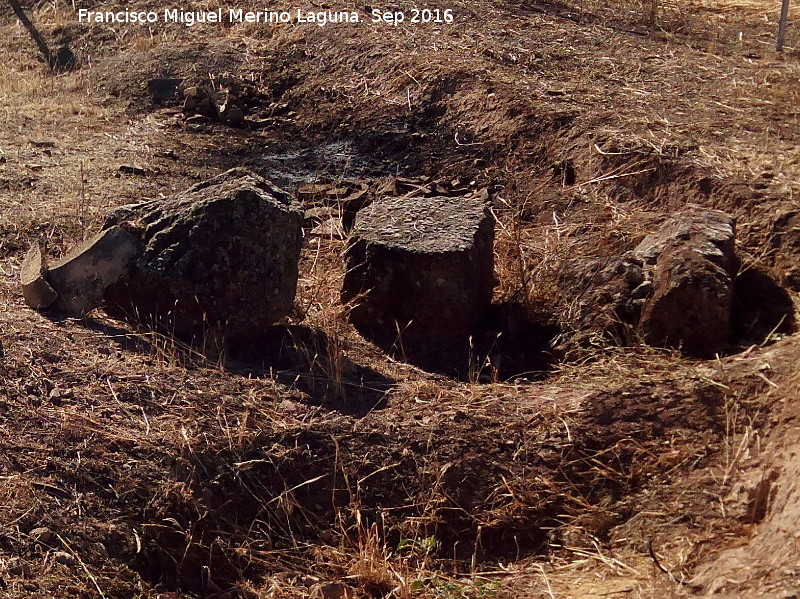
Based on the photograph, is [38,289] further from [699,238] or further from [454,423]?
[699,238]

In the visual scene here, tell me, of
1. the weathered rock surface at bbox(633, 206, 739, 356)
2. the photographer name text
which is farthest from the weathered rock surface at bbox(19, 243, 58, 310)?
the photographer name text

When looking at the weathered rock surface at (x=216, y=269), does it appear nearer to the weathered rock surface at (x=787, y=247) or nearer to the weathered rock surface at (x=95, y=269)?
the weathered rock surface at (x=95, y=269)

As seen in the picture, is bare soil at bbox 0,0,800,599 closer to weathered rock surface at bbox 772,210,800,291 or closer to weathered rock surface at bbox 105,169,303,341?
weathered rock surface at bbox 772,210,800,291

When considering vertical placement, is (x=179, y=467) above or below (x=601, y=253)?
below

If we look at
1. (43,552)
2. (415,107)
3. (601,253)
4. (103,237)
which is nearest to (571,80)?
(415,107)

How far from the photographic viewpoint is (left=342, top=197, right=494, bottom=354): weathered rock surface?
4.55 metres

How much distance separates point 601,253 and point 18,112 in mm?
4679

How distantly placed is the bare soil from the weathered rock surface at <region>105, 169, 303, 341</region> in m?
0.13

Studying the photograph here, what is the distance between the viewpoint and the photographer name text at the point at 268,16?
27.1 ft

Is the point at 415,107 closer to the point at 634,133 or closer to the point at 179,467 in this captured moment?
the point at 634,133

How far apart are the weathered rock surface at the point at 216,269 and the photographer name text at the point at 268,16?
14.3 feet

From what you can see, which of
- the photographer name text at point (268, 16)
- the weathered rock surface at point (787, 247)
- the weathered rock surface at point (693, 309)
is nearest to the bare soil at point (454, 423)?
the weathered rock surface at point (787, 247)

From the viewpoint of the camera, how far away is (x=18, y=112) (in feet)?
24.6

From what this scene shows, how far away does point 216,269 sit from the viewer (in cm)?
422
